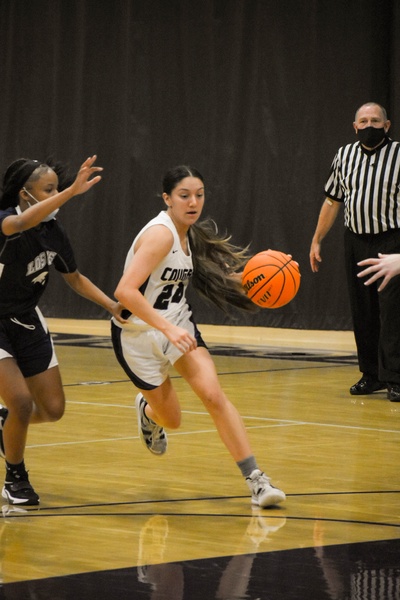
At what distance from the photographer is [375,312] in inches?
359

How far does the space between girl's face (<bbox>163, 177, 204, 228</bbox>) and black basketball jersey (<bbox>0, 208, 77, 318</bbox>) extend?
528 mm

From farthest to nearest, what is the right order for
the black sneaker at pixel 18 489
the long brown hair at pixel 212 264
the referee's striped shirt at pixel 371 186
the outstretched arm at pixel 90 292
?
the referee's striped shirt at pixel 371 186 < the long brown hair at pixel 212 264 < the outstretched arm at pixel 90 292 < the black sneaker at pixel 18 489

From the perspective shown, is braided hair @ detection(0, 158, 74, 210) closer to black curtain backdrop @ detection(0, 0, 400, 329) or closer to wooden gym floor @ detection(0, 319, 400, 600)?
wooden gym floor @ detection(0, 319, 400, 600)

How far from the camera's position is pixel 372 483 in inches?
230

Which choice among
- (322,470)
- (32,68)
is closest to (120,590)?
(322,470)

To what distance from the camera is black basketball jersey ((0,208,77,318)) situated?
213 inches

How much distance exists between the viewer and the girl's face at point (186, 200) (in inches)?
221

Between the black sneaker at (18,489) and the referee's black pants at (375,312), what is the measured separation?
12.4ft

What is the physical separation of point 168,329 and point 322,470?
1.39 metres

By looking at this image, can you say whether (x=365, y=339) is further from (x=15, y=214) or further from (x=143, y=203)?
(x=143, y=203)

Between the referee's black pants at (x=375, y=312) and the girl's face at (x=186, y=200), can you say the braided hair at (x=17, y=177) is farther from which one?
the referee's black pants at (x=375, y=312)

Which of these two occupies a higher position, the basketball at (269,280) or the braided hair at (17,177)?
the braided hair at (17,177)

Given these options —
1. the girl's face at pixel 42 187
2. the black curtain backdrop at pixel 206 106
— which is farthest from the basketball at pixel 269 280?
the black curtain backdrop at pixel 206 106

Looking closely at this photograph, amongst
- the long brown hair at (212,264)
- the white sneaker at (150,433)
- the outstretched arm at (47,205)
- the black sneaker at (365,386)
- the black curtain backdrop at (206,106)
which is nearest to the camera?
the outstretched arm at (47,205)
